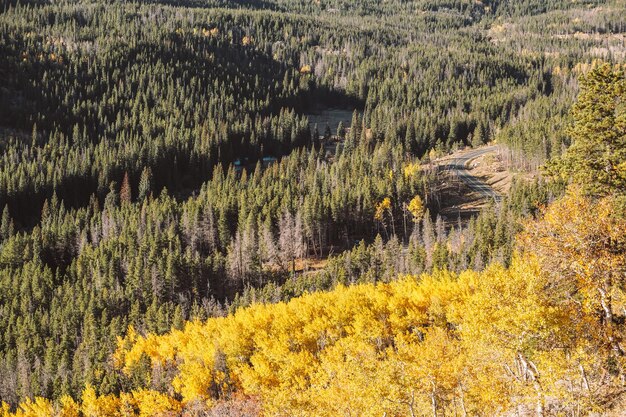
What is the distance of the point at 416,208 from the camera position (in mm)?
151625

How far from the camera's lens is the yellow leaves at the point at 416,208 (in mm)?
151500

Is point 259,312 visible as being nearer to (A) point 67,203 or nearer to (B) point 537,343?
(B) point 537,343

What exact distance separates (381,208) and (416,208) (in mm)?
10288

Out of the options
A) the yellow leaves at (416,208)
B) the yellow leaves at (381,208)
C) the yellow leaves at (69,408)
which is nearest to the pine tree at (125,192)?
the yellow leaves at (381,208)

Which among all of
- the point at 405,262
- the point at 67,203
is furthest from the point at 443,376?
the point at 67,203

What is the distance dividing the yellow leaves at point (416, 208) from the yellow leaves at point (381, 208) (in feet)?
21.2

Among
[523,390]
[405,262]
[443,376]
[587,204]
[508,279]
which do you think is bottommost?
[405,262]

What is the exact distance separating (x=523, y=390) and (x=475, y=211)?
142 m

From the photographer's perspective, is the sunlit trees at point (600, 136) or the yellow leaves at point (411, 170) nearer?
the sunlit trees at point (600, 136)

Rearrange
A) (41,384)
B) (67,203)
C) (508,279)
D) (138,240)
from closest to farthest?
(508,279) < (41,384) < (138,240) < (67,203)

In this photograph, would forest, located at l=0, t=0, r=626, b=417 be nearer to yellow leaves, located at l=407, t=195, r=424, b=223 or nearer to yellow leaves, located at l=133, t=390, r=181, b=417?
yellow leaves, located at l=133, t=390, r=181, b=417

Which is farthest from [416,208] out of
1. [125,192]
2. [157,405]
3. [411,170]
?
[125,192]

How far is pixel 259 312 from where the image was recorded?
8681 cm

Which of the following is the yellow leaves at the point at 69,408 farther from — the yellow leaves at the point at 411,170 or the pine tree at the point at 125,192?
the yellow leaves at the point at 411,170
